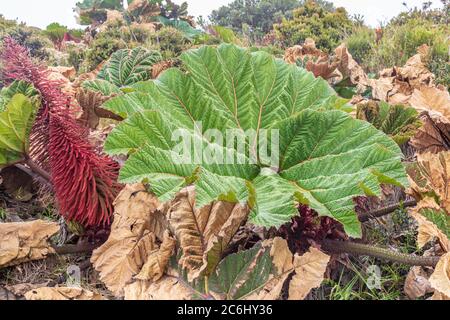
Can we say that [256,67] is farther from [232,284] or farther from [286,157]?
[232,284]

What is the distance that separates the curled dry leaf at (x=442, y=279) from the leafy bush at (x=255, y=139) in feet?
0.71

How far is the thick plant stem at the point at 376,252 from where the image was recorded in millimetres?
1421

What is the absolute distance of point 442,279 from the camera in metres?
1.20

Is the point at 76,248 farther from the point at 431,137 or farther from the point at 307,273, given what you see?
the point at 431,137

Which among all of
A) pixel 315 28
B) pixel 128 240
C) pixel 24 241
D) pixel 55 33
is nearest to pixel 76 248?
pixel 24 241

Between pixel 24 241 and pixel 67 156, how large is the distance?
322mm

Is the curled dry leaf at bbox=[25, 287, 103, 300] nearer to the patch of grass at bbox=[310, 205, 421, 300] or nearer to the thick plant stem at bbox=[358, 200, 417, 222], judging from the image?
the patch of grass at bbox=[310, 205, 421, 300]

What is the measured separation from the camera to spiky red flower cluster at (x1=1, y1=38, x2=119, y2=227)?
152cm

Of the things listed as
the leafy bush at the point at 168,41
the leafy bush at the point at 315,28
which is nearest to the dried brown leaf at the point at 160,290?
the leafy bush at the point at 168,41

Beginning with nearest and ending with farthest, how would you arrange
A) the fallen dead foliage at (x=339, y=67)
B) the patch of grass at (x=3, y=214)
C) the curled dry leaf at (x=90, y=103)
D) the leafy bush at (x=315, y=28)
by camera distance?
the patch of grass at (x=3, y=214) → the curled dry leaf at (x=90, y=103) → the fallen dead foliage at (x=339, y=67) → the leafy bush at (x=315, y=28)

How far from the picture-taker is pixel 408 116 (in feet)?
6.20

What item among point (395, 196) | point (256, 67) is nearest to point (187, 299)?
point (256, 67)

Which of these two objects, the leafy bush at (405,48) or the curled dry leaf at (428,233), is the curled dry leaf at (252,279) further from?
the leafy bush at (405,48)
